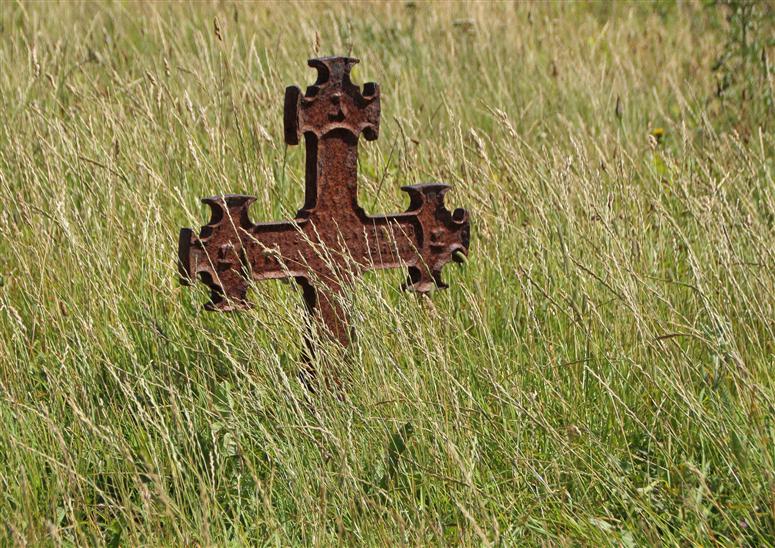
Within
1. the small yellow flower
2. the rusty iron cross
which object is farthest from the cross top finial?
the small yellow flower

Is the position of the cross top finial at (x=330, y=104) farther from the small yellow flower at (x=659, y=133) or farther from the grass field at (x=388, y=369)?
the small yellow flower at (x=659, y=133)

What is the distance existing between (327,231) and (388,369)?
0.48 meters

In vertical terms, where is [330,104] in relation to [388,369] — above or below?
above

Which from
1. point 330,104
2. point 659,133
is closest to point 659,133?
point 659,133

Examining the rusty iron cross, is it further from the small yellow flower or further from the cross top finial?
the small yellow flower

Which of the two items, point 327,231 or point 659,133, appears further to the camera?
point 659,133

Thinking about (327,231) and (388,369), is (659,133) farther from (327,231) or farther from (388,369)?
(388,369)

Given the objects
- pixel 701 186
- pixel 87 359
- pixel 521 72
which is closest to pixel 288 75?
pixel 521 72

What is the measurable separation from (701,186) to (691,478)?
65.7 inches

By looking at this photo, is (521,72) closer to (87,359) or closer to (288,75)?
(288,75)

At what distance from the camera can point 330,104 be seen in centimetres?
263

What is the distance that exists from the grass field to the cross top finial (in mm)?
444

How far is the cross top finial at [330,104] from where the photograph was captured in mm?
2562

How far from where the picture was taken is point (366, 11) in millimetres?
6188
